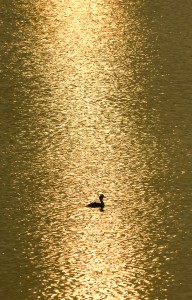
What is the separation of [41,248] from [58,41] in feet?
18.6

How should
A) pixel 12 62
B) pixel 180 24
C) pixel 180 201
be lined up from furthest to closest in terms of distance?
pixel 180 24 → pixel 12 62 → pixel 180 201

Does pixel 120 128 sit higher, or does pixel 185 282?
pixel 120 128

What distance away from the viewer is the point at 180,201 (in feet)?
37.4

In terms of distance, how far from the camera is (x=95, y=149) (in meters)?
12.5

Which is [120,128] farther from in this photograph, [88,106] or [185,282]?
[185,282]

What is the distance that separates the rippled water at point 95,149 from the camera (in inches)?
401

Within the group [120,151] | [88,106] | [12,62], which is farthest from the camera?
[12,62]

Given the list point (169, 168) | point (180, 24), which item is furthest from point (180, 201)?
point (180, 24)

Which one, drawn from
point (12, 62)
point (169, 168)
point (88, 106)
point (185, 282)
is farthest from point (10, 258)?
point (12, 62)

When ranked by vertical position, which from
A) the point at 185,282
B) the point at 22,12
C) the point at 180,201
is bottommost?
the point at 185,282

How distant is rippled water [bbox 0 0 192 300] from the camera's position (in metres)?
10.2

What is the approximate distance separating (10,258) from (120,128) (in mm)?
3098

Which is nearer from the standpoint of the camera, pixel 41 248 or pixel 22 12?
pixel 41 248

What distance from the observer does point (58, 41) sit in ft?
51.7
